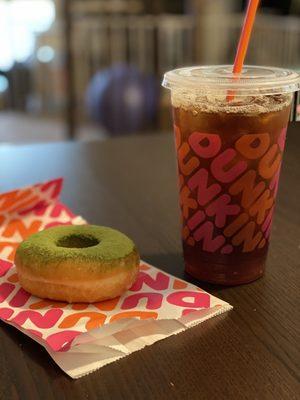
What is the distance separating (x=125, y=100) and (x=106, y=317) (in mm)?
2692

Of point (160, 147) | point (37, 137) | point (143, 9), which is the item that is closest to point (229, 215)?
point (160, 147)

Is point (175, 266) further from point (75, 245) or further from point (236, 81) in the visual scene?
Answer: point (236, 81)

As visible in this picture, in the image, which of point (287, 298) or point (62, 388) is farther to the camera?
point (287, 298)

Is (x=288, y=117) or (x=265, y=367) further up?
(x=288, y=117)

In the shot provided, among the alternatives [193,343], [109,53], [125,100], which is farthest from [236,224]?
[109,53]

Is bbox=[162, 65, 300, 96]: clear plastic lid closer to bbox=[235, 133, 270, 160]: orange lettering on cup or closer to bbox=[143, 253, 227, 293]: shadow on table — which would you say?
bbox=[235, 133, 270, 160]: orange lettering on cup

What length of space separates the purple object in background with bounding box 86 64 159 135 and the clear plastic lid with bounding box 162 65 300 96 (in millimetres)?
2562

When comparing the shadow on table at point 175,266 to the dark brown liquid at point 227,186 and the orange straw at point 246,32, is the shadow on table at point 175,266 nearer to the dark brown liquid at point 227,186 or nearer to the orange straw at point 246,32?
the dark brown liquid at point 227,186

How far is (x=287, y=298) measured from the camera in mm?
547

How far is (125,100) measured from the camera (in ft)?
10.1

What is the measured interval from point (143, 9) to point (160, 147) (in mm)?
2953

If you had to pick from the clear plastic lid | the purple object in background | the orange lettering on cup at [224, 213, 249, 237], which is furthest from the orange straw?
the purple object in background

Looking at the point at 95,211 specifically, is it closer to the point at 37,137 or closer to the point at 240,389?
the point at 240,389

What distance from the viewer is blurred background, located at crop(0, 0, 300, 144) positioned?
3213 millimetres
